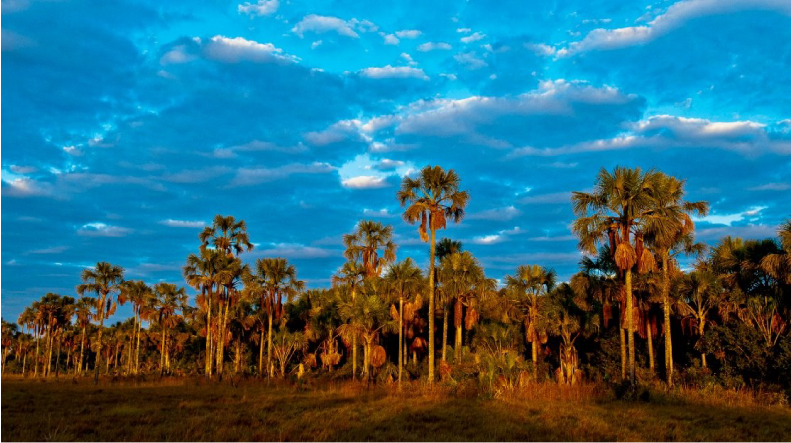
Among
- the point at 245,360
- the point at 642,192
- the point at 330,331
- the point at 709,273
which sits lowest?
the point at 245,360

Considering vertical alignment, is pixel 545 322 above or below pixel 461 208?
below

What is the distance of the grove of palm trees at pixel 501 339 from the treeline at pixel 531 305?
0.13m

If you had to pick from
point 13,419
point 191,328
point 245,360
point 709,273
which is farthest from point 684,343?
point 191,328

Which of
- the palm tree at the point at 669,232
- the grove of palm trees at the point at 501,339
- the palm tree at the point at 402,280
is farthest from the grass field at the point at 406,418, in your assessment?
the palm tree at the point at 402,280

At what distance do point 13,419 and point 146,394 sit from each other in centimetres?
1170

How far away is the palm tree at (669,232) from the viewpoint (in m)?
28.8

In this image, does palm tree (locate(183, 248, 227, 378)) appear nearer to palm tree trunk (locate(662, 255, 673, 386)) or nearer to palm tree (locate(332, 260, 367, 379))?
palm tree (locate(332, 260, 367, 379))

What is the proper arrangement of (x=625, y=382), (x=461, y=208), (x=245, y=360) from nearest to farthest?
1. (x=625, y=382)
2. (x=461, y=208)
3. (x=245, y=360)

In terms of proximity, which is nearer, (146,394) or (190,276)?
(146,394)

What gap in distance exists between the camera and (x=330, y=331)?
189 feet

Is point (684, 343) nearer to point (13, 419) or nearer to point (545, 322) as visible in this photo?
point (545, 322)

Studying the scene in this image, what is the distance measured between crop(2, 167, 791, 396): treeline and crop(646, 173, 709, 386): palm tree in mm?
117

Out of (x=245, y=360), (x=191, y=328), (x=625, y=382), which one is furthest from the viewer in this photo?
(x=191, y=328)

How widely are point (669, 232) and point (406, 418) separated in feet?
61.2
